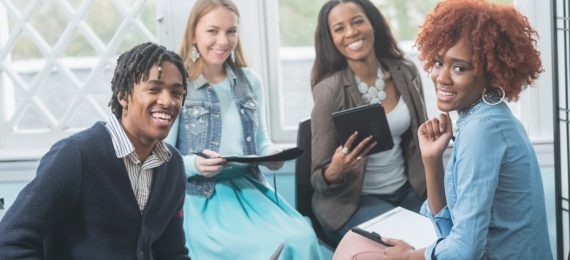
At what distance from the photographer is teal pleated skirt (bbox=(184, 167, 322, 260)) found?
2.81 m

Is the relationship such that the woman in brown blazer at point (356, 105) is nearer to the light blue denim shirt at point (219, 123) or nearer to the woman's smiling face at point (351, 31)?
the woman's smiling face at point (351, 31)

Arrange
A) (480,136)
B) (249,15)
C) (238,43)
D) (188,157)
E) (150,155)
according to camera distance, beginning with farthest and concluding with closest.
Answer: (249,15) → (238,43) → (188,157) → (150,155) → (480,136)

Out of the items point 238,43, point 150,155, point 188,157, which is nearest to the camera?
point 150,155

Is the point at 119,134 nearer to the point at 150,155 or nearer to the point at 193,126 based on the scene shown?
the point at 150,155

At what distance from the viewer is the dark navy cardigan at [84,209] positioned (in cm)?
184

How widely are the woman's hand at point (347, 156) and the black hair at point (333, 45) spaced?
335mm

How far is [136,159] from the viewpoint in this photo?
2031 millimetres

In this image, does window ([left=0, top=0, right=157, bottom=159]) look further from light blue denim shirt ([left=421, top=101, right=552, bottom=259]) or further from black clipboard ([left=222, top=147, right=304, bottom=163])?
light blue denim shirt ([left=421, top=101, right=552, bottom=259])

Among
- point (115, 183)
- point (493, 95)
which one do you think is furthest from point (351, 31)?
point (115, 183)

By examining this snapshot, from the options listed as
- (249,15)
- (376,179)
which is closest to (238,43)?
(249,15)

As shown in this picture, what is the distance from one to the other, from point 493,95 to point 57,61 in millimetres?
2163

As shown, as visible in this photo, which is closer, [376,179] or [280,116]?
[376,179]

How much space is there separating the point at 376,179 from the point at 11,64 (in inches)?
67.4

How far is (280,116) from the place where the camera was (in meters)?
3.66
